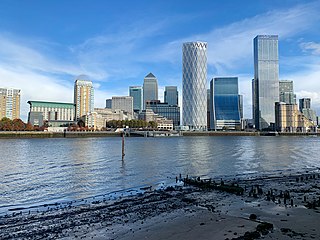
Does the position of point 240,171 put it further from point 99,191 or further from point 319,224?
point 319,224

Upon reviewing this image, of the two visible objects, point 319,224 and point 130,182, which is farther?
point 130,182

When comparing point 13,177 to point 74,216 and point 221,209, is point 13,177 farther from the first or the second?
point 221,209

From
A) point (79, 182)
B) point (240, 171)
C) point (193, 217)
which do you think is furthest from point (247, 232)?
point (240, 171)

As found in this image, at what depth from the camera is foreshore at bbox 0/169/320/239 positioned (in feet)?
52.8

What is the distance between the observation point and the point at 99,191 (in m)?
29.5

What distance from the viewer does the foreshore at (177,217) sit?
634 inches

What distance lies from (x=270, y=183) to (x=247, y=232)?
1912cm

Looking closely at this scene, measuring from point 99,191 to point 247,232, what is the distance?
17.6 m

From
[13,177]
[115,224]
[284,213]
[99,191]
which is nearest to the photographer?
[115,224]

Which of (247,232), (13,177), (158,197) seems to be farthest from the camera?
(13,177)

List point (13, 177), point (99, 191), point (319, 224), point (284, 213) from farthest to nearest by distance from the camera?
1. point (13, 177)
2. point (99, 191)
3. point (284, 213)
4. point (319, 224)

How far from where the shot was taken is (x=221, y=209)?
21328 millimetres

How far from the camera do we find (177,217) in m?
19.6

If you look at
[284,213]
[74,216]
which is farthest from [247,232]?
[74,216]
